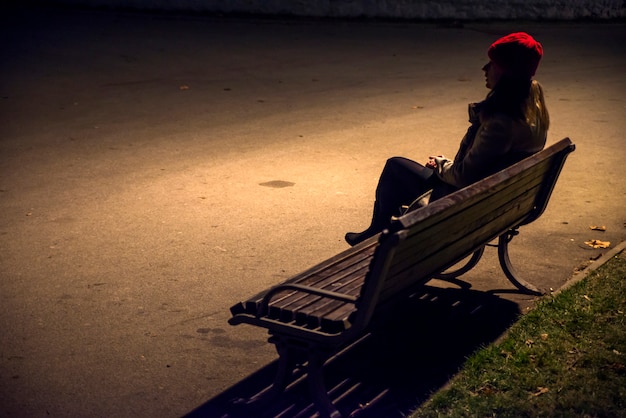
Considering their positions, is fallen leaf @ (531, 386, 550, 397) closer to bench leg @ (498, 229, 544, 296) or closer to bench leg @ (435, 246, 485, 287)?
bench leg @ (498, 229, 544, 296)

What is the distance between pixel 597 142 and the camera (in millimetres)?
10305

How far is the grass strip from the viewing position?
4.26 meters

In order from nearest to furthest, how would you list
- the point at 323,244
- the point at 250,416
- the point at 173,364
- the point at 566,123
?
the point at 250,416
the point at 173,364
the point at 323,244
the point at 566,123

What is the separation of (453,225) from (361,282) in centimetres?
52

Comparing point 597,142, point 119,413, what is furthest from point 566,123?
point 119,413

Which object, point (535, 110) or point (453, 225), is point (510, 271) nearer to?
point (535, 110)

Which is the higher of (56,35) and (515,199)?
(515,199)

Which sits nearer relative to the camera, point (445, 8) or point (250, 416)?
point (250, 416)

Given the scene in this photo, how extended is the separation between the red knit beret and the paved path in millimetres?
1501

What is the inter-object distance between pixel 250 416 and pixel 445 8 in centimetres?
1784

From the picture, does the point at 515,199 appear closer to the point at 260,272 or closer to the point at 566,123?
the point at 260,272

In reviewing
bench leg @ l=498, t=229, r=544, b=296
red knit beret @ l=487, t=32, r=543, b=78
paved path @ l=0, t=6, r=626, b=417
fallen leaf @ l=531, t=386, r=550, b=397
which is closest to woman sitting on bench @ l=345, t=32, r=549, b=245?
red knit beret @ l=487, t=32, r=543, b=78

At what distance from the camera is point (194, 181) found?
328 inches

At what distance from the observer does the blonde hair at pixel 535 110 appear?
5270mm
